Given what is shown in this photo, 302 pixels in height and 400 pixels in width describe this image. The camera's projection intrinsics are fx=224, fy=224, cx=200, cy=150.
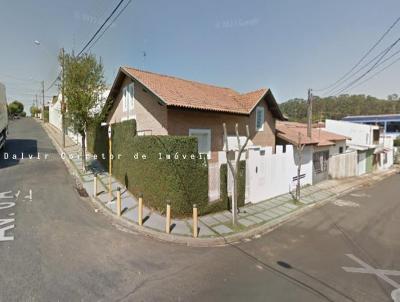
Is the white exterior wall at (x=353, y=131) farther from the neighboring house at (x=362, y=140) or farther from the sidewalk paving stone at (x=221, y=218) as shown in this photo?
the sidewalk paving stone at (x=221, y=218)

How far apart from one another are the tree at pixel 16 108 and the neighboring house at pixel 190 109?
6628cm

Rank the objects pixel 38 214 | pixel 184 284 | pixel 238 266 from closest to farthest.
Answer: pixel 184 284 → pixel 238 266 → pixel 38 214

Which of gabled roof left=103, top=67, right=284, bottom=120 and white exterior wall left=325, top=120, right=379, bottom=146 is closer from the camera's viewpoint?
gabled roof left=103, top=67, right=284, bottom=120

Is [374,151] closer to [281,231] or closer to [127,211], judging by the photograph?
[281,231]

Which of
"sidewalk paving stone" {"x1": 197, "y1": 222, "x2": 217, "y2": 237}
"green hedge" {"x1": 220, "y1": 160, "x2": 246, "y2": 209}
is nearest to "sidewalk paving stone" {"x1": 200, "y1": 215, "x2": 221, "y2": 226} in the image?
"sidewalk paving stone" {"x1": 197, "y1": 222, "x2": 217, "y2": 237}

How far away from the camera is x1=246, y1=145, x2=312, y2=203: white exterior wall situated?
34.9 ft

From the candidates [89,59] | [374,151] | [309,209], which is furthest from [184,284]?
[374,151]

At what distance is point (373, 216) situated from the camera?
10.1 metres

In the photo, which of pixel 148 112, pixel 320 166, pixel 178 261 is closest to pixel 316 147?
pixel 320 166

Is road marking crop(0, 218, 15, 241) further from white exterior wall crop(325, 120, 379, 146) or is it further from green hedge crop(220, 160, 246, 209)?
white exterior wall crop(325, 120, 379, 146)

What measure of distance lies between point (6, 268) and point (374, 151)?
32293mm

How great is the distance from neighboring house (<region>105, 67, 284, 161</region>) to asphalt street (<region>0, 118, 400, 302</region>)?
16.7 ft

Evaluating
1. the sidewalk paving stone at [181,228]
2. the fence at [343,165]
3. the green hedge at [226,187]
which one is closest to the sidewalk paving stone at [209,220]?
the sidewalk paving stone at [181,228]

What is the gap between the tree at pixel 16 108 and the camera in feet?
206
